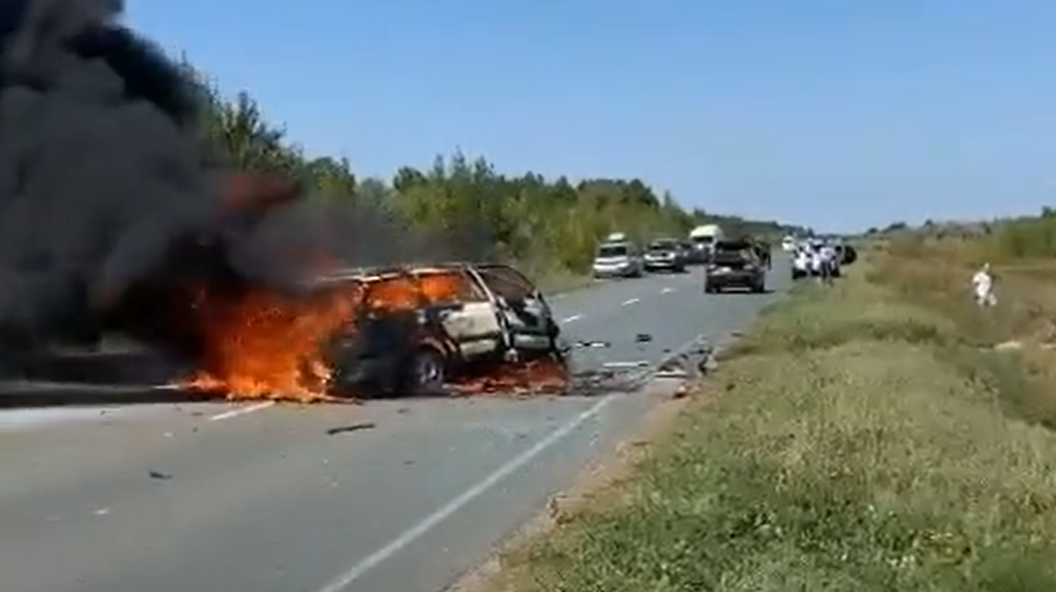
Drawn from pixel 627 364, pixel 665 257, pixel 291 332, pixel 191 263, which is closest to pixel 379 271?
pixel 291 332

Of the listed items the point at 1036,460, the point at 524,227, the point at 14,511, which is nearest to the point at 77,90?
the point at 14,511

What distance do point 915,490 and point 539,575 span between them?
308 cm

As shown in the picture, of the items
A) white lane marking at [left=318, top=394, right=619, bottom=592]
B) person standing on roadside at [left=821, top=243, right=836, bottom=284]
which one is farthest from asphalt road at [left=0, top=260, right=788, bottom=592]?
person standing on roadside at [left=821, top=243, right=836, bottom=284]

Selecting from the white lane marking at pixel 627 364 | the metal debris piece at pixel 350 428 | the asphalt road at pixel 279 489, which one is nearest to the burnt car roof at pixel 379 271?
the asphalt road at pixel 279 489

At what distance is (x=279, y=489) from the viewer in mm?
15305

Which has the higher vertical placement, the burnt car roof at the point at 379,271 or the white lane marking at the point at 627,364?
the burnt car roof at the point at 379,271

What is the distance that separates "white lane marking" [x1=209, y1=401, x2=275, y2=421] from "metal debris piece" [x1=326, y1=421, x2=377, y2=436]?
1671 mm

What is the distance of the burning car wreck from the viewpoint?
12.3m

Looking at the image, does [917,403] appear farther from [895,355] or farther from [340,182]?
[340,182]

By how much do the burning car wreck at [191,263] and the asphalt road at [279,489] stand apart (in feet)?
3.04

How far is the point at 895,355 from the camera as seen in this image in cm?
2694

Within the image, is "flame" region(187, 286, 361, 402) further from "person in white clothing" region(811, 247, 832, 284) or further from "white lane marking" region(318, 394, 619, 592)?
"person in white clothing" region(811, 247, 832, 284)

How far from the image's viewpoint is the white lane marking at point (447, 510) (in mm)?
11391

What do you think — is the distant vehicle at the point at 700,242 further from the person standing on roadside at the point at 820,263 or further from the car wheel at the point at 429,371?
the car wheel at the point at 429,371
